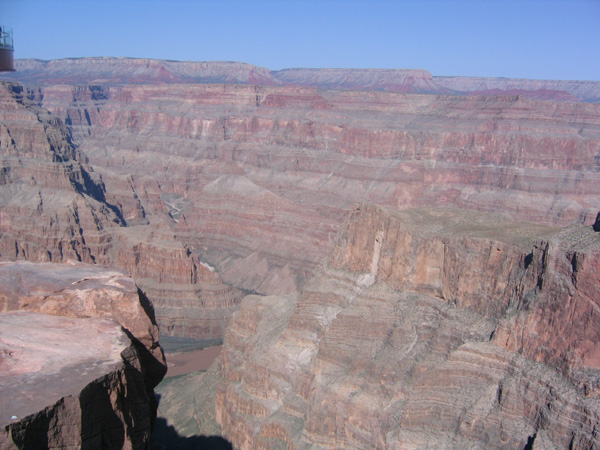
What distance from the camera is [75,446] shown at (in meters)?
8.58

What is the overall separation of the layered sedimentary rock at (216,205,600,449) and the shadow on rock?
822 millimetres

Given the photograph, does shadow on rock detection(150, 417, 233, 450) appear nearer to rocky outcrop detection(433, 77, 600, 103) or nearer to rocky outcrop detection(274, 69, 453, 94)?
rocky outcrop detection(433, 77, 600, 103)

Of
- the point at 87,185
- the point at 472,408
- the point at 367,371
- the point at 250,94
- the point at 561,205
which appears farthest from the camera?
the point at 250,94

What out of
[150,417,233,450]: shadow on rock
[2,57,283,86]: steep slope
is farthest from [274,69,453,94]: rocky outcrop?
[150,417,233,450]: shadow on rock

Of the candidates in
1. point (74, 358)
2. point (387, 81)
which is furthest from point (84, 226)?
point (387, 81)

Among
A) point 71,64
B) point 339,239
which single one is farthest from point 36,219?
point 71,64

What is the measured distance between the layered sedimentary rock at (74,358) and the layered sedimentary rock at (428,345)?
1381 cm

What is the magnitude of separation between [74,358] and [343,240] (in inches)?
1002

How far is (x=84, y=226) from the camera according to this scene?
2790 inches

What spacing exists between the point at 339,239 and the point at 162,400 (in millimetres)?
14614

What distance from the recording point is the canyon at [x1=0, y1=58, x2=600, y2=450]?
22.5 meters

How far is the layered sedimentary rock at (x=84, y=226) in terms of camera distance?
178 feet

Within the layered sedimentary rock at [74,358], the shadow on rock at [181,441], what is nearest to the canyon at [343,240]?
the shadow on rock at [181,441]

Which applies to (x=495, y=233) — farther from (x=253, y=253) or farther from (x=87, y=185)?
(x=87, y=185)
